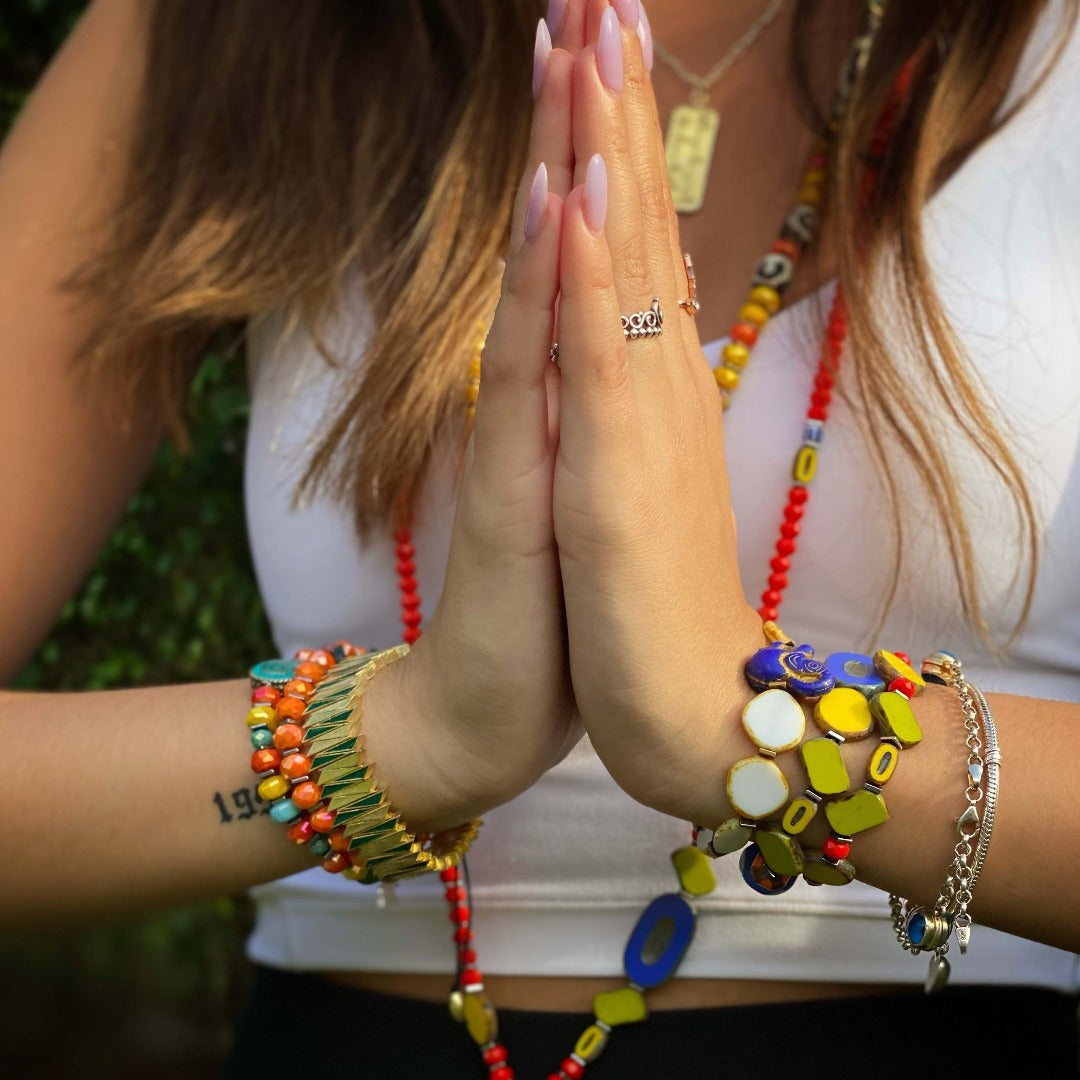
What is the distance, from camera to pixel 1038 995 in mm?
1211

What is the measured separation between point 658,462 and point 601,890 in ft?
1.78

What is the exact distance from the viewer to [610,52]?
35.3 inches

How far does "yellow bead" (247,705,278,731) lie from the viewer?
103 centimetres

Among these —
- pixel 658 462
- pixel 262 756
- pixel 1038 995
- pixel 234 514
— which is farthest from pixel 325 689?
pixel 234 514

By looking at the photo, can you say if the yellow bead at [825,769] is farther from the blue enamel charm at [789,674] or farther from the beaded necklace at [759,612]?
the beaded necklace at [759,612]

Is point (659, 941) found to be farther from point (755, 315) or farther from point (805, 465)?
point (755, 315)

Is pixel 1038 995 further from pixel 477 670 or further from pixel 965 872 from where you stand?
pixel 477 670

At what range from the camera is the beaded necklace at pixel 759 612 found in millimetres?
1161

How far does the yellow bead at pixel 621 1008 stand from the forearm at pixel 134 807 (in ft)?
1.14

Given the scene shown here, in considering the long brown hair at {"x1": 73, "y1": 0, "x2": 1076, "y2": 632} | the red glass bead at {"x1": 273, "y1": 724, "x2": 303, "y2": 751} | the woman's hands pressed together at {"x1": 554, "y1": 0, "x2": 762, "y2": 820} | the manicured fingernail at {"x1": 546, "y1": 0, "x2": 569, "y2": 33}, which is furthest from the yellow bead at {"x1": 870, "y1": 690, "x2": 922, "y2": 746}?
the manicured fingernail at {"x1": 546, "y1": 0, "x2": 569, "y2": 33}

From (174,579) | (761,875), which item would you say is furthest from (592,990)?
(174,579)

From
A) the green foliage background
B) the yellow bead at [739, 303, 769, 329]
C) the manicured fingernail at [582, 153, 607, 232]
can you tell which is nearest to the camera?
the manicured fingernail at [582, 153, 607, 232]

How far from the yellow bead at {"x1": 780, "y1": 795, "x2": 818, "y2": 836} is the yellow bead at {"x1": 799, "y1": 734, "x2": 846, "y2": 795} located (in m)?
0.02

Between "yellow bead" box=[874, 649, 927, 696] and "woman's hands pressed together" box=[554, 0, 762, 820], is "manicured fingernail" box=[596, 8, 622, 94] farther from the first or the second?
"yellow bead" box=[874, 649, 927, 696]
